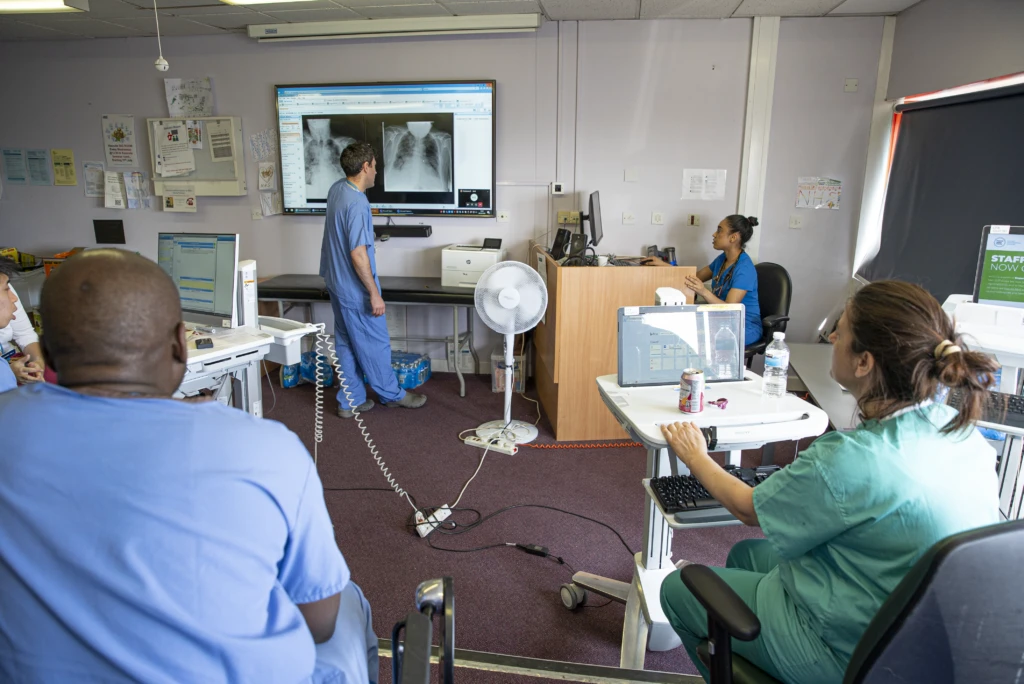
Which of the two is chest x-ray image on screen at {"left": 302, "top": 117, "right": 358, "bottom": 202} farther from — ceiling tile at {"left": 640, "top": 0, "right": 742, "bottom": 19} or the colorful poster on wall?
the colorful poster on wall

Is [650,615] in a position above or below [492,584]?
above

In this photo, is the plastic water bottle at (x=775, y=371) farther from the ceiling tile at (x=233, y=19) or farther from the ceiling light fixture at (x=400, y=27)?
the ceiling tile at (x=233, y=19)

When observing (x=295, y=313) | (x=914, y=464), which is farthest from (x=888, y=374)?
(x=295, y=313)

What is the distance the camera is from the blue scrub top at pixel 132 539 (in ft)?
2.45

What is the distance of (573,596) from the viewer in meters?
2.11

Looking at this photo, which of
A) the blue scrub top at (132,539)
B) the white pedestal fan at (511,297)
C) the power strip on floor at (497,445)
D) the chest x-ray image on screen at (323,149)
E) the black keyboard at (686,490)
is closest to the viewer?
the blue scrub top at (132,539)

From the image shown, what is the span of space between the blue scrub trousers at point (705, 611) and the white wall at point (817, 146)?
10.2 feet

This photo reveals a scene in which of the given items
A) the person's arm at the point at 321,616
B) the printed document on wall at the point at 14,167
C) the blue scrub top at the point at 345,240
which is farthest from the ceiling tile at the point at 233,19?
the person's arm at the point at 321,616

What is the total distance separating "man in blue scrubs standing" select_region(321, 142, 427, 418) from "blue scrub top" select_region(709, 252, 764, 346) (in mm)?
1948

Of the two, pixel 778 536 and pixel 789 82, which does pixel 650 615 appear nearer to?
pixel 778 536

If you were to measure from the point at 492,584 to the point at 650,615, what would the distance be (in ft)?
2.17

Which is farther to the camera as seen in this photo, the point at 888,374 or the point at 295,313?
the point at 295,313

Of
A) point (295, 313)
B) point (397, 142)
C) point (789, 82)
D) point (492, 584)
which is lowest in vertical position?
point (492, 584)

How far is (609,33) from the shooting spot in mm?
4035
